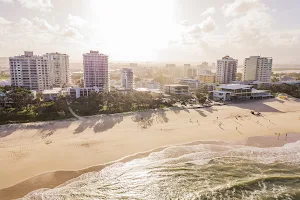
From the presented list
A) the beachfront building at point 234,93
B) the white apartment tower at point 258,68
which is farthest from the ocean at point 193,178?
the white apartment tower at point 258,68

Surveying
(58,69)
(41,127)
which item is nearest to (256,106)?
(41,127)

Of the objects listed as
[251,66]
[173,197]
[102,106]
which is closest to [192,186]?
[173,197]

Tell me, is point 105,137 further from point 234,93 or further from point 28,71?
point 28,71

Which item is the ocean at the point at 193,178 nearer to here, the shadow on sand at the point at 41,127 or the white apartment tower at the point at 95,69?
the shadow on sand at the point at 41,127

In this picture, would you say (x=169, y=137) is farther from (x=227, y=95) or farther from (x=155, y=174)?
(x=227, y=95)

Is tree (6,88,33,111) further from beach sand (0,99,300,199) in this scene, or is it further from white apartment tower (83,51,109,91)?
white apartment tower (83,51,109,91)

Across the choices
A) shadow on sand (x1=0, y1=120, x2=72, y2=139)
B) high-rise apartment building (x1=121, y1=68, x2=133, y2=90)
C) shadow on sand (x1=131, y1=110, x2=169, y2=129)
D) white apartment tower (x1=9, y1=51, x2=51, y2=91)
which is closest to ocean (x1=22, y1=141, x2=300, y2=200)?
shadow on sand (x1=131, y1=110, x2=169, y2=129)
